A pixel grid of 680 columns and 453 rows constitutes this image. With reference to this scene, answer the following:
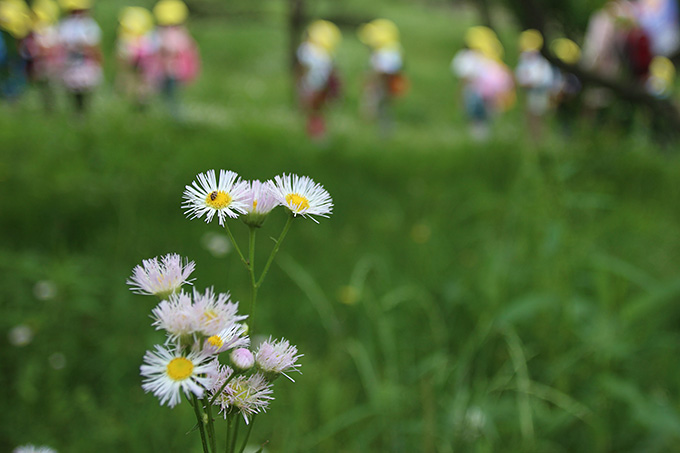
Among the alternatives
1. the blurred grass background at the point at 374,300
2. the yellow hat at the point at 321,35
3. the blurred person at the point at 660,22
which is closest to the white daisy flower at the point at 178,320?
the blurred grass background at the point at 374,300

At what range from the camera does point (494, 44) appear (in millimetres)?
9016

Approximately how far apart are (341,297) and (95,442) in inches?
42.0

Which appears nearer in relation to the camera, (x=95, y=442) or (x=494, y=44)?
(x=95, y=442)

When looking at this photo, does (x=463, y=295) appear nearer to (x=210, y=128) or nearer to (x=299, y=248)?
(x=299, y=248)

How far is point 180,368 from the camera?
40cm

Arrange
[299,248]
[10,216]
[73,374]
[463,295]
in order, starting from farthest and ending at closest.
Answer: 1. [299,248]
2. [10,216]
3. [463,295]
4. [73,374]

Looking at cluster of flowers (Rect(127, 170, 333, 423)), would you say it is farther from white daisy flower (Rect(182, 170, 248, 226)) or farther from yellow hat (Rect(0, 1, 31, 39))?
yellow hat (Rect(0, 1, 31, 39))

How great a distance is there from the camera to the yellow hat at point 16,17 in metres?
5.03

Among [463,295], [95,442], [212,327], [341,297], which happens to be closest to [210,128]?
[341,297]

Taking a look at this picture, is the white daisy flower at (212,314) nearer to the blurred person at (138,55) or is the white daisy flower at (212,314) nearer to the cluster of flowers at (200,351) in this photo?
the cluster of flowers at (200,351)

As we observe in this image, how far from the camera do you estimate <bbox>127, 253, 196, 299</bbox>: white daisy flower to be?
439mm

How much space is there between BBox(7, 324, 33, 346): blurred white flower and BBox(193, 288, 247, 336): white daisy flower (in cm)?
139

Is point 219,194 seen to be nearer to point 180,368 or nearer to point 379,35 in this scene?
point 180,368

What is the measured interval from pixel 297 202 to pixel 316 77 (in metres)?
6.54
